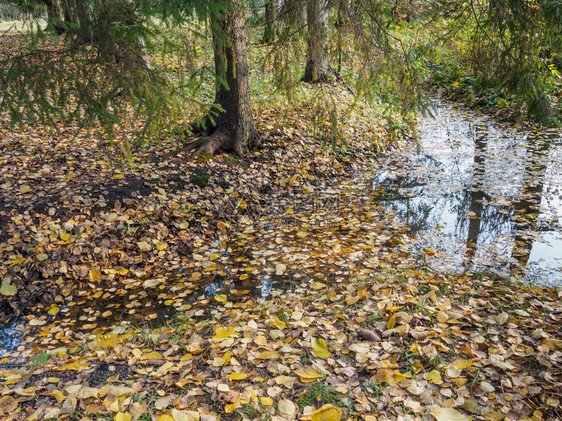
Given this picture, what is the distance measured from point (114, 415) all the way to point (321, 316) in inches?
68.4

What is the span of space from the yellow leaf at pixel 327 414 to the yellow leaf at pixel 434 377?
713mm

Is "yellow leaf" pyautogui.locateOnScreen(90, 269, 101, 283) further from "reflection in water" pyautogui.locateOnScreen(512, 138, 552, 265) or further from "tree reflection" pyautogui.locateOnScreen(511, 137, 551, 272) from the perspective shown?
"reflection in water" pyautogui.locateOnScreen(512, 138, 552, 265)

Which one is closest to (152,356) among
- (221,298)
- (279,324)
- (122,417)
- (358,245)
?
(122,417)

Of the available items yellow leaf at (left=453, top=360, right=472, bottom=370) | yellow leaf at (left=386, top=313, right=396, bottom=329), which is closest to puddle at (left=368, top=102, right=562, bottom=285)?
yellow leaf at (left=386, top=313, right=396, bottom=329)

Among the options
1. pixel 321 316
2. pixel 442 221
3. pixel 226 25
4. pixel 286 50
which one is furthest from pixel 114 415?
pixel 226 25

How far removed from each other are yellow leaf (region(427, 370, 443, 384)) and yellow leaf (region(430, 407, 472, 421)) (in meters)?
0.26

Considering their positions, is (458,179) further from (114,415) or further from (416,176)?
(114,415)

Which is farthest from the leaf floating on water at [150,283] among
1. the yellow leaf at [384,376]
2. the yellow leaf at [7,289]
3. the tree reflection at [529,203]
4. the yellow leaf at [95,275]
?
the tree reflection at [529,203]

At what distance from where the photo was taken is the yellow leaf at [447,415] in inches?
78.7

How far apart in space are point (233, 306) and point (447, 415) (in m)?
2.15

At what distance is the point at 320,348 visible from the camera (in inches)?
105

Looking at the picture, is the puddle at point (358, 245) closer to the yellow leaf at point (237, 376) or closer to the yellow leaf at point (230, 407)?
the yellow leaf at point (237, 376)

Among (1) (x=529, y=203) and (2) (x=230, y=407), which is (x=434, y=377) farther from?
(1) (x=529, y=203)

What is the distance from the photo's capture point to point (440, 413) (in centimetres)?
203
